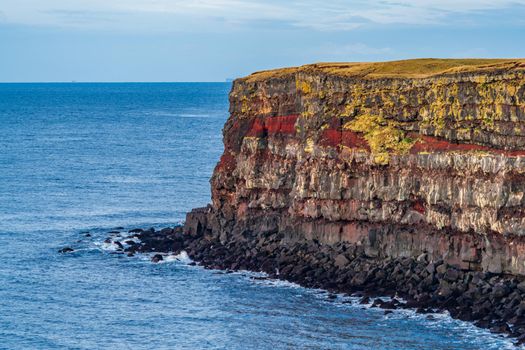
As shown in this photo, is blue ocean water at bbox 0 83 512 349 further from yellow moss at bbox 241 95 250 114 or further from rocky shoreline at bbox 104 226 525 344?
yellow moss at bbox 241 95 250 114

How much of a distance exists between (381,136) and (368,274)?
428 inches

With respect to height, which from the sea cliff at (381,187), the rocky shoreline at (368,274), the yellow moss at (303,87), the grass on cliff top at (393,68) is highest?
the grass on cliff top at (393,68)

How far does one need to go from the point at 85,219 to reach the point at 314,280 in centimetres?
3341

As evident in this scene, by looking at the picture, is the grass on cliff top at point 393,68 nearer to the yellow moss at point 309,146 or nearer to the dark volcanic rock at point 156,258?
the yellow moss at point 309,146

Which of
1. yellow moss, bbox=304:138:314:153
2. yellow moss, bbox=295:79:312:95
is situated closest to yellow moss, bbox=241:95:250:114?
yellow moss, bbox=295:79:312:95

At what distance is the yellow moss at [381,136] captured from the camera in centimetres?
7538

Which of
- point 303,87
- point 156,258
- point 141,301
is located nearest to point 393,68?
point 303,87

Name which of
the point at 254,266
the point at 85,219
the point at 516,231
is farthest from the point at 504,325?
the point at 85,219

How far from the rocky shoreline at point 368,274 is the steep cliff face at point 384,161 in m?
1.15

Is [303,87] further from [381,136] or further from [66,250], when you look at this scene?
[66,250]

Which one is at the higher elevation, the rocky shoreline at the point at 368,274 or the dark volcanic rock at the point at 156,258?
the rocky shoreline at the point at 368,274

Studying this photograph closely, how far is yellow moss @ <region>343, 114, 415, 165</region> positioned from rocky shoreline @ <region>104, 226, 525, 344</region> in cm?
706

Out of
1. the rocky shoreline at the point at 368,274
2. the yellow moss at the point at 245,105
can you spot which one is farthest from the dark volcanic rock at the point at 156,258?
the yellow moss at the point at 245,105

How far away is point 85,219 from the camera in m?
99.8
